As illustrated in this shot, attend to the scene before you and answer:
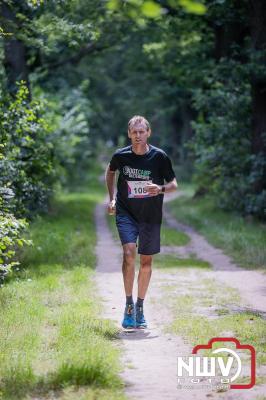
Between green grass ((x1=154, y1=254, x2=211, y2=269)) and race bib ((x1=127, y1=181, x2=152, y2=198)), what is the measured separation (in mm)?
5083

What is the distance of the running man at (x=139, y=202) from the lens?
310 inches

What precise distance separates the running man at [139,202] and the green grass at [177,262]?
16.0ft

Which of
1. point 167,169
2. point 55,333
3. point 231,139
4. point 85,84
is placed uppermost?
point 85,84

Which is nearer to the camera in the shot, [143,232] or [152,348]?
[152,348]

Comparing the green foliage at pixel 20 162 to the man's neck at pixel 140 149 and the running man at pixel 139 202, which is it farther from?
the man's neck at pixel 140 149

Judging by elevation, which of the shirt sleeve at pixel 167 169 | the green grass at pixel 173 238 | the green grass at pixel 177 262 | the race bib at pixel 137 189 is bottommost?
the green grass at pixel 173 238

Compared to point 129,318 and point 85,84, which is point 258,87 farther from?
point 129,318

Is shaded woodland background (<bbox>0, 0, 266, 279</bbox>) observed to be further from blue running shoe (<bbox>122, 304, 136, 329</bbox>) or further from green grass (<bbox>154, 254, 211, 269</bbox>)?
green grass (<bbox>154, 254, 211, 269</bbox>)

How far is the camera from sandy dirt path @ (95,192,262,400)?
18.3 ft

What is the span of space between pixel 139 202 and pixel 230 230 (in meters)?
9.65

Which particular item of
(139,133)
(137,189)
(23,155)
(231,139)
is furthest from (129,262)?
(231,139)

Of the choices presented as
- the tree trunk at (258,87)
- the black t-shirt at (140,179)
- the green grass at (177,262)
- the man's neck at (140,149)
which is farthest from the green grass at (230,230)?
the man's neck at (140,149)

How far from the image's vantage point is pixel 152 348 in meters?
7.04

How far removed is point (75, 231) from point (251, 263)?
21.2ft
